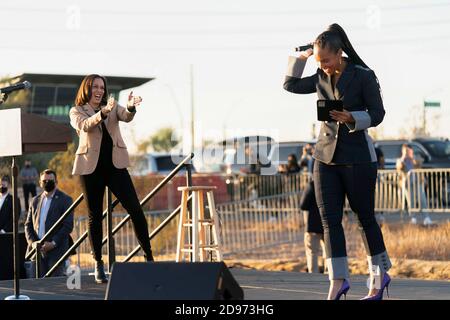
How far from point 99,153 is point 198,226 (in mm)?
1724

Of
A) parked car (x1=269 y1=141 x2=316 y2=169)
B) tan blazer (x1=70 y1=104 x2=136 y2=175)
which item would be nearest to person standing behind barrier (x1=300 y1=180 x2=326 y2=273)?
tan blazer (x1=70 y1=104 x2=136 y2=175)

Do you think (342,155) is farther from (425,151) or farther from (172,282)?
(425,151)

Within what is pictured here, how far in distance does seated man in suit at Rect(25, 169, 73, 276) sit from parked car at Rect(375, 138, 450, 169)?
18.0 m

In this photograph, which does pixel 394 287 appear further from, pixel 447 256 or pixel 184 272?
pixel 447 256

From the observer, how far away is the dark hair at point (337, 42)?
7891mm

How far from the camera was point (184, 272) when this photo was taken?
22.8 feet

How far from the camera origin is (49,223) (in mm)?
13422

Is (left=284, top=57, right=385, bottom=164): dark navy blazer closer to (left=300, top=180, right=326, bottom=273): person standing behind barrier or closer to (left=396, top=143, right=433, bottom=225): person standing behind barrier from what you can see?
(left=300, top=180, right=326, bottom=273): person standing behind barrier

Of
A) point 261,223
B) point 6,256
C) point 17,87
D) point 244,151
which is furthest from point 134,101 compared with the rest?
point 244,151

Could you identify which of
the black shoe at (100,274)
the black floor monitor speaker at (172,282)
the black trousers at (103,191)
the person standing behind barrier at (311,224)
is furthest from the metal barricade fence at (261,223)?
the black floor monitor speaker at (172,282)

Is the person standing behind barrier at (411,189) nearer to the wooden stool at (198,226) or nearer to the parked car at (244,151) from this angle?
the parked car at (244,151)

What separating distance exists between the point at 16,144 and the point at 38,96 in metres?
57.6

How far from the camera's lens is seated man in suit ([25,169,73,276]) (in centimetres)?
1310

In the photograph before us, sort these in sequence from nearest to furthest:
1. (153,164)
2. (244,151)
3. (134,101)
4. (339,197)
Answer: (339,197) < (134,101) < (244,151) < (153,164)
